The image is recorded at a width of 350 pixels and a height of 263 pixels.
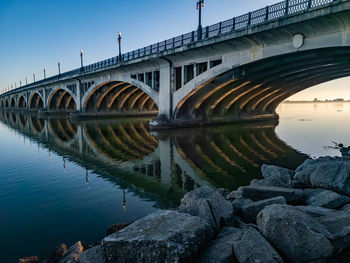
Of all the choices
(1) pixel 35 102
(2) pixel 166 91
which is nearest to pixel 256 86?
(2) pixel 166 91

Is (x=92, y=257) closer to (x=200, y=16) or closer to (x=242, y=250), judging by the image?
(x=242, y=250)

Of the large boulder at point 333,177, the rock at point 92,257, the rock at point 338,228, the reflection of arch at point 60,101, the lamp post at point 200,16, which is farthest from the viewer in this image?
the reflection of arch at point 60,101

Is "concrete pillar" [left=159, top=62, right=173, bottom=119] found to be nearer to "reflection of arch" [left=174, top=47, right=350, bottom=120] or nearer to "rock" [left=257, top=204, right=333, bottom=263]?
"reflection of arch" [left=174, top=47, right=350, bottom=120]

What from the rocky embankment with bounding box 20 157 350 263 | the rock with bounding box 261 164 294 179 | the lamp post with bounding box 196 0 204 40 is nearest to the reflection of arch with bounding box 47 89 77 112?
the lamp post with bounding box 196 0 204 40

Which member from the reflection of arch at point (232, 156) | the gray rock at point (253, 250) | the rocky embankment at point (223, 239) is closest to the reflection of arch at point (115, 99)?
the reflection of arch at point (232, 156)

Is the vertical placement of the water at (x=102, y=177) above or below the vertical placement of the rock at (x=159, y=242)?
below

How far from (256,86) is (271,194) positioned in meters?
24.7

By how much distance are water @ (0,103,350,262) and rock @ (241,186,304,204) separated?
263cm

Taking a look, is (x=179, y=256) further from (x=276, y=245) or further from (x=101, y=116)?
(x=101, y=116)

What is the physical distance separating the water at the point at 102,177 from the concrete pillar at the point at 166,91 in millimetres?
7227

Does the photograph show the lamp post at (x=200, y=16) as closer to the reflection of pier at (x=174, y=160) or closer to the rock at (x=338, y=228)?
the reflection of pier at (x=174, y=160)

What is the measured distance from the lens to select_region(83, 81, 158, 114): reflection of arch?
45344 millimetres

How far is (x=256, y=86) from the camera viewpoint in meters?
28.3

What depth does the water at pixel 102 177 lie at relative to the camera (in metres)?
6.26
